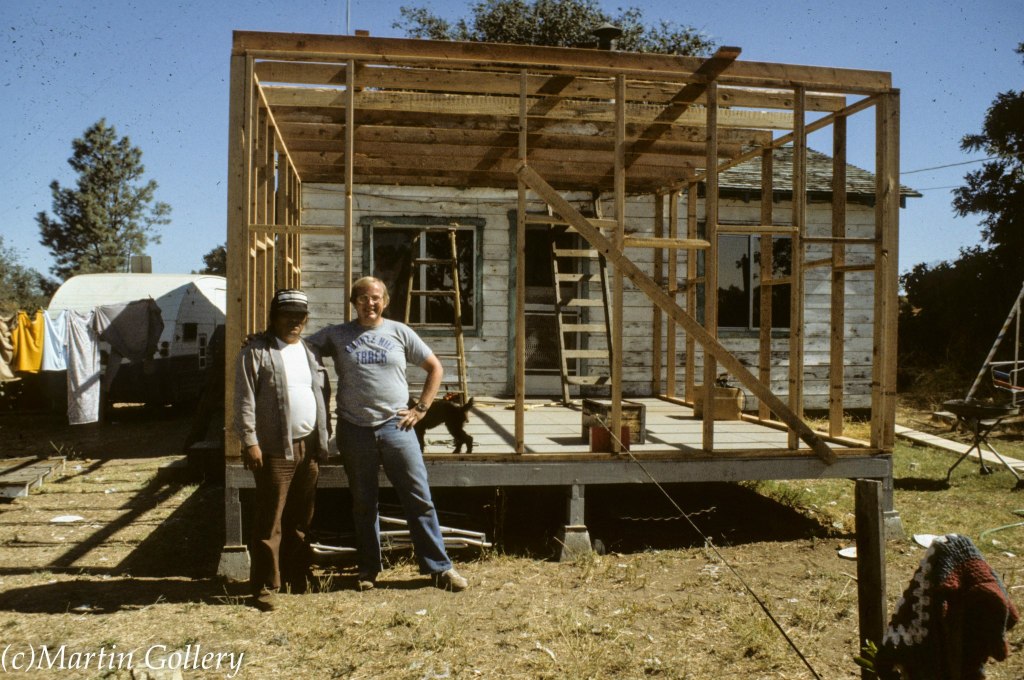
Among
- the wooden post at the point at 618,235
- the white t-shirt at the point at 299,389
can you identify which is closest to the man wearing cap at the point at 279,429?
the white t-shirt at the point at 299,389

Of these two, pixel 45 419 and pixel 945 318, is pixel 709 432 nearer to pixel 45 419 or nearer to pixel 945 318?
pixel 45 419

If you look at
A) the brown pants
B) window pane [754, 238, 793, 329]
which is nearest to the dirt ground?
the brown pants

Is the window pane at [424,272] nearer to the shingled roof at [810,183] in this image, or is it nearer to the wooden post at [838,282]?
the shingled roof at [810,183]

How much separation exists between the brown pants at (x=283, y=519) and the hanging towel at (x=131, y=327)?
8766 mm

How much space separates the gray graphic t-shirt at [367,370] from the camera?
4926mm

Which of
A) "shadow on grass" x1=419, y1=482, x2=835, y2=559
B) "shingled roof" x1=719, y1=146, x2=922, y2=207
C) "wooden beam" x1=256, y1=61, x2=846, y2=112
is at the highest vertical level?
"shingled roof" x1=719, y1=146, x2=922, y2=207

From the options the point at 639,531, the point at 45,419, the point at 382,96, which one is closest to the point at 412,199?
the point at 382,96

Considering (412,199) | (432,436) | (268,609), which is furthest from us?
(412,199)

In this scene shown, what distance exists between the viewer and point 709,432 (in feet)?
19.9

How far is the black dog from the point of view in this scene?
6012mm

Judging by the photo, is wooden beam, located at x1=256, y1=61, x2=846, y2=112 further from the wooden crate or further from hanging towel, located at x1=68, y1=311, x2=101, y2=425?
hanging towel, located at x1=68, y1=311, x2=101, y2=425

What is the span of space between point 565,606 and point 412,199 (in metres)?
7.00

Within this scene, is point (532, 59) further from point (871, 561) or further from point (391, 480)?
point (871, 561)

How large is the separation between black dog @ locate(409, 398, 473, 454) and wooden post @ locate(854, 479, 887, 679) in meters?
3.53
